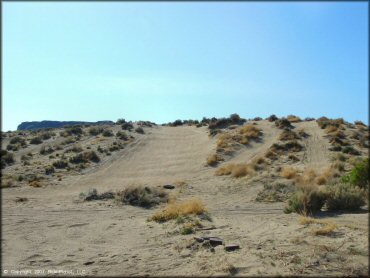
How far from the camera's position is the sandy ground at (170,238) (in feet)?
30.0

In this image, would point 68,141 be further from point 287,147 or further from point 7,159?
point 287,147

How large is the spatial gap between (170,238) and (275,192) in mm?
9130

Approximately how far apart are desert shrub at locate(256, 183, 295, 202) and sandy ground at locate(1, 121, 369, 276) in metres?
0.55

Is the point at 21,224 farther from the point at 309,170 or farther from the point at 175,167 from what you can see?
the point at 175,167

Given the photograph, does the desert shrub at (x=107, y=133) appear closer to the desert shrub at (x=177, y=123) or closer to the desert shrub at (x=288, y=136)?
the desert shrub at (x=288, y=136)

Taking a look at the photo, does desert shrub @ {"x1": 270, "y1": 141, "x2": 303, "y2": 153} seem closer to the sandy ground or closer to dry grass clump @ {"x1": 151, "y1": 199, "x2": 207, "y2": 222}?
the sandy ground

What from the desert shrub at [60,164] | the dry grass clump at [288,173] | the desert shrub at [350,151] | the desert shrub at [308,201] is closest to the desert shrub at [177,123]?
the desert shrub at [60,164]

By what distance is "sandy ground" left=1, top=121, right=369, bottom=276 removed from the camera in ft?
30.0

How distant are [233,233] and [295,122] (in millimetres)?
38472

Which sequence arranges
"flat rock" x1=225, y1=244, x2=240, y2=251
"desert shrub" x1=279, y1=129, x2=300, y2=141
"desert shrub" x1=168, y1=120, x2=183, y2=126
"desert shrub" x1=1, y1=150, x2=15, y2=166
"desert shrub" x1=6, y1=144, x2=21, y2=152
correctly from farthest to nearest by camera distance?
"desert shrub" x1=168, y1=120, x2=183, y2=126 < "desert shrub" x1=6, y1=144, x2=21, y2=152 < "desert shrub" x1=279, y1=129, x2=300, y2=141 < "desert shrub" x1=1, y1=150, x2=15, y2=166 < "flat rock" x1=225, y1=244, x2=240, y2=251

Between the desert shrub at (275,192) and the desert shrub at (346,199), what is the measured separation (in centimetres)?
345

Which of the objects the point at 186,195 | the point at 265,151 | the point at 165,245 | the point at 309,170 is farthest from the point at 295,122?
the point at 165,245

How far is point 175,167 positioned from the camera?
33969 millimetres

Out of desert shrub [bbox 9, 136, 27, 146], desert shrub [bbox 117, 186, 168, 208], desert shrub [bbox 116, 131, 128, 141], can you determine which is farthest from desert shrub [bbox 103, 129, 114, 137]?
desert shrub [bbox 117, 186, 168, 208]
